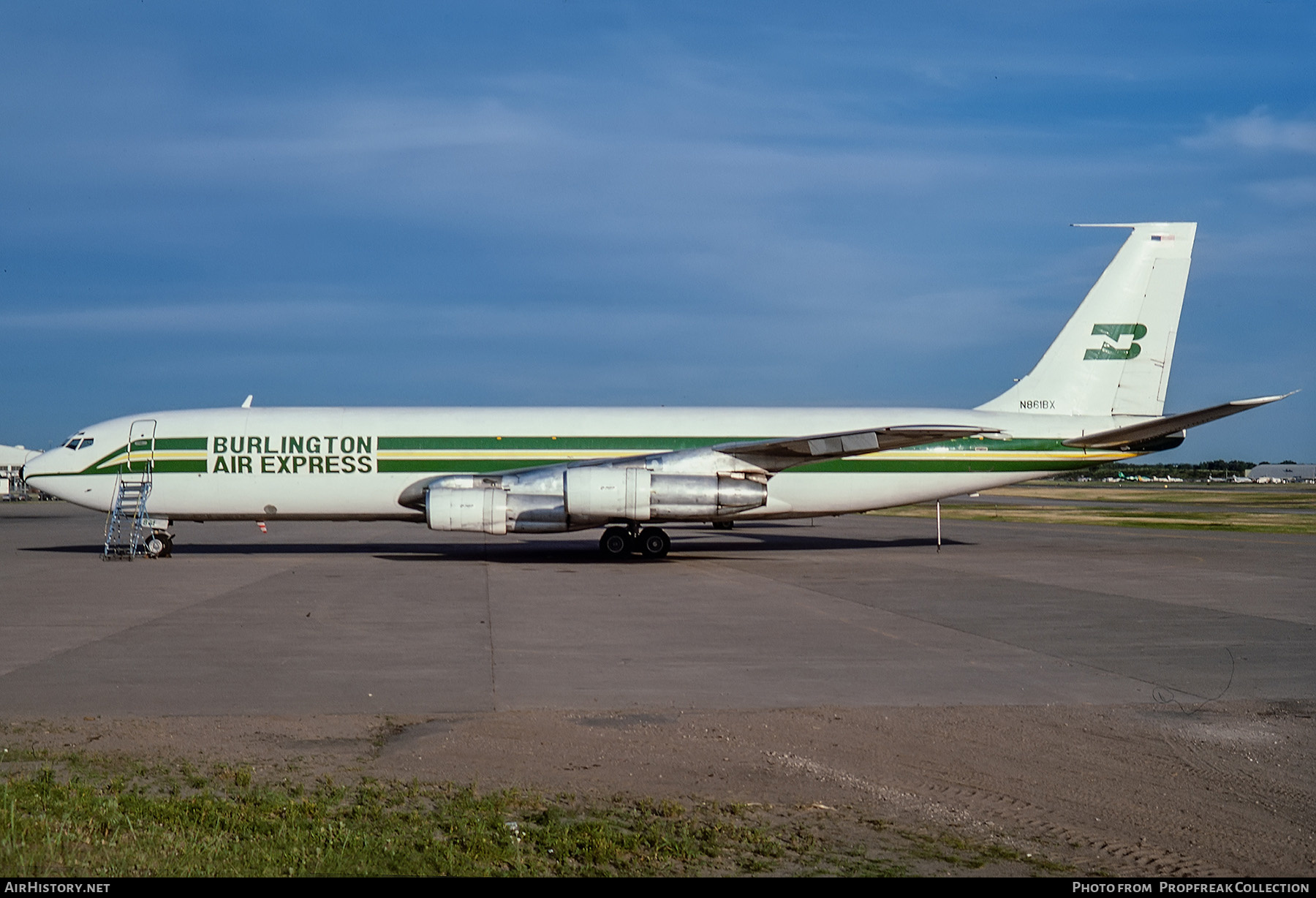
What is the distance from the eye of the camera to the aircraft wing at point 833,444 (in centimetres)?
2245

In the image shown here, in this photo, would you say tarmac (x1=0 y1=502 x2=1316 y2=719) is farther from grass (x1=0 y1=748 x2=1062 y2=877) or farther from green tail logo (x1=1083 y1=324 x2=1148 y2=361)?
green tail logo (x1=1083 y1=324 x2=1148 y2=361)

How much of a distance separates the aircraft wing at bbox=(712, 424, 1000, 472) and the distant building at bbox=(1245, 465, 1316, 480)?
163668mm

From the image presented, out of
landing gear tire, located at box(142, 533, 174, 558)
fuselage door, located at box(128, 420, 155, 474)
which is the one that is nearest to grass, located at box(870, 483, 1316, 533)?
landing gear tire, located at box(142, 533, 174, 558)

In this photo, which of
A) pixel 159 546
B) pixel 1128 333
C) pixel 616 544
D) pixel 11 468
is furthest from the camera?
pixel 11 468

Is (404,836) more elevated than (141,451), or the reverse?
(141,451)

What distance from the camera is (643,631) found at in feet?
42.9

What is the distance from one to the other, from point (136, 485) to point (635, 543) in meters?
11.4

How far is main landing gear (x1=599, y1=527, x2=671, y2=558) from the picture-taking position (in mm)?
24203

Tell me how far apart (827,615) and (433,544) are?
16536 mm

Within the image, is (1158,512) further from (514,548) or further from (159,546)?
(159,546)

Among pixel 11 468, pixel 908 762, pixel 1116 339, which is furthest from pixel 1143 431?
pixel 11 468

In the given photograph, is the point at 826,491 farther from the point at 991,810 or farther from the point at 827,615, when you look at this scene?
the point at 991,810

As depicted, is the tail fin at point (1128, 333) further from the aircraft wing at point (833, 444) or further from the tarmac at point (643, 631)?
the aircraft wing at point (833, 444)

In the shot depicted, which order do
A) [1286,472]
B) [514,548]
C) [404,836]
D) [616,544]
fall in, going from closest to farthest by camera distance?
1. [404,836]
2. [616,544]
3. [514,548]
4. [1286,472]
